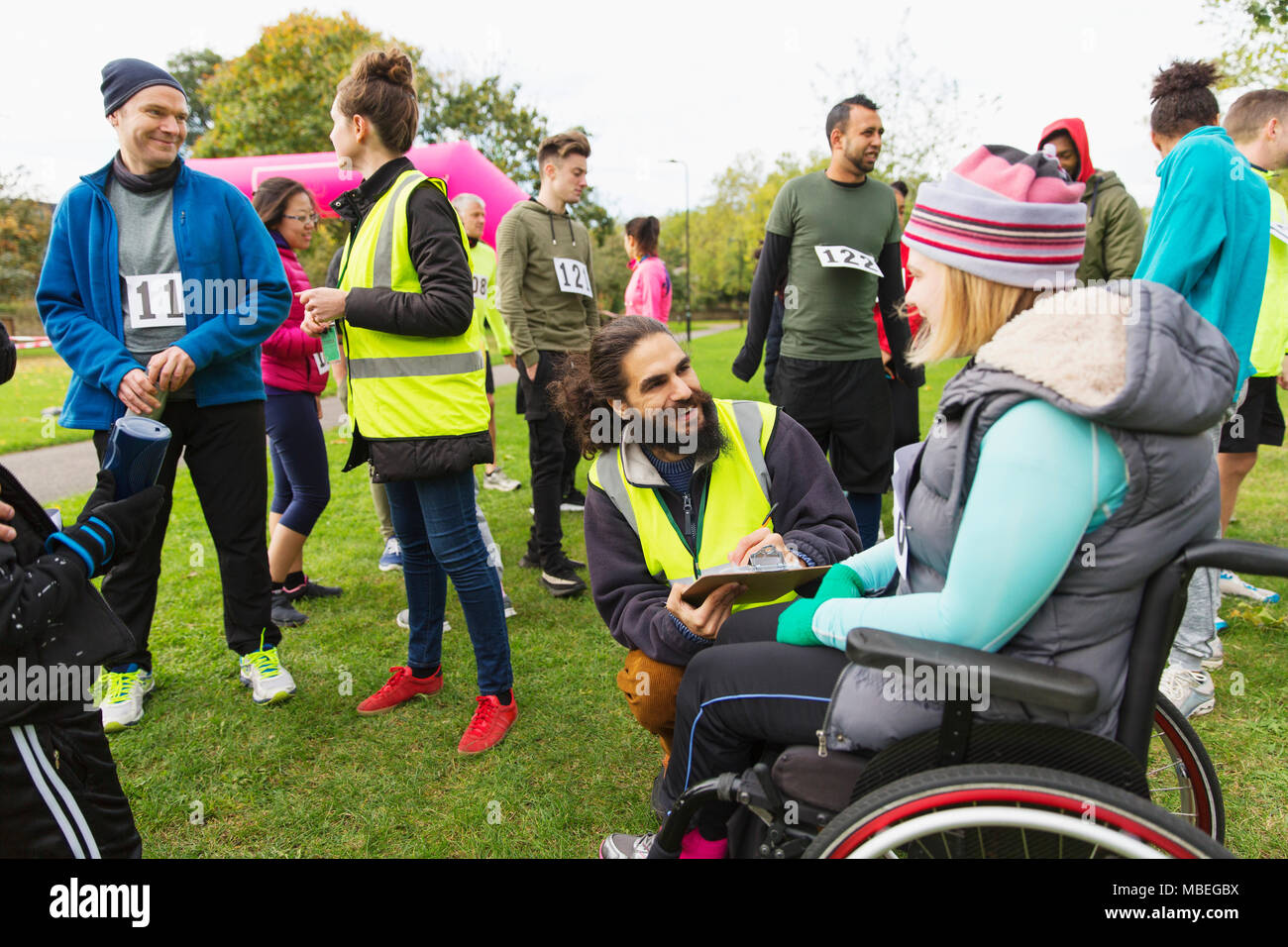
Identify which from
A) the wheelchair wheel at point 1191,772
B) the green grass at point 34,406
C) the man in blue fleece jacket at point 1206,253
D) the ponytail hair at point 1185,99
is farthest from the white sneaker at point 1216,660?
the green grass at point 34,406

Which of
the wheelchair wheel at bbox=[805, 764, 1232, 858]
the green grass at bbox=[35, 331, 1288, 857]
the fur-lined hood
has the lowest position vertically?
the green grass at bbox=[35, 331, 1288, 857]

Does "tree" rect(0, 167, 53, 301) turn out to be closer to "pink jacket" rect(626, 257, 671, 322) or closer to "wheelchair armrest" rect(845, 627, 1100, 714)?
"pink jacket" rect(626, 257, 671, 322)

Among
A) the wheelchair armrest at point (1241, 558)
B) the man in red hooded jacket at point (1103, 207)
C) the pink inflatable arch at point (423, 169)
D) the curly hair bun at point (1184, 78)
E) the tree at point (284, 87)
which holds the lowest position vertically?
the wheelchair armrest at point (1241, 558)

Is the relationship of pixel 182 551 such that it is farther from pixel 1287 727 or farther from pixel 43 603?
pixel 1287 727

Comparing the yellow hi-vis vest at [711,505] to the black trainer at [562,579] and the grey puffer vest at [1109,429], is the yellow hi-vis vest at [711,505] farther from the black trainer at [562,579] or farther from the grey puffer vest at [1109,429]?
the black trainer at [562,579]

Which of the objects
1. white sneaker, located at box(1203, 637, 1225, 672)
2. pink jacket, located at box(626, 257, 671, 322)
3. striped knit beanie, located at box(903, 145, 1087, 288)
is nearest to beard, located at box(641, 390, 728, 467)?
striped knit beanie, located at box(903, 145, 1087, 288)

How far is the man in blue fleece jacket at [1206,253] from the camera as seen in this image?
289 cm

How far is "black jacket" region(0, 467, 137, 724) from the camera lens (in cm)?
161

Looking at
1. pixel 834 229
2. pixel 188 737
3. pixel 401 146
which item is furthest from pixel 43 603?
pixel 834 229

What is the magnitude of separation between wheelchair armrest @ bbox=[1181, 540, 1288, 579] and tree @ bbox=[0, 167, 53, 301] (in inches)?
1381

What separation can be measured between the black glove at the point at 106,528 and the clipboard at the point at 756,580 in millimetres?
1299

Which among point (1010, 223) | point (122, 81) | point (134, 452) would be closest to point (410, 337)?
point (134, 452)
